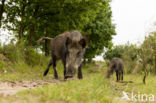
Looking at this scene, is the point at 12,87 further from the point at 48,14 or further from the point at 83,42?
the point at 48,14

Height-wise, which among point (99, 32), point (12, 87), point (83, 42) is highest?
point (99, 32)

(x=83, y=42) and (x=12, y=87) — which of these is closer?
(x=12, y=87)

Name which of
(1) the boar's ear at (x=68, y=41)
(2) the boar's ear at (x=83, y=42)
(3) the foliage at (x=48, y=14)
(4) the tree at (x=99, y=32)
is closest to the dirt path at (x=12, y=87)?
(1) the boar's ear at (x=68, y=41)

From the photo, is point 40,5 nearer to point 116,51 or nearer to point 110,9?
point 110,9

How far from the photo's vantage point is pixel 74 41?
22.8 ft

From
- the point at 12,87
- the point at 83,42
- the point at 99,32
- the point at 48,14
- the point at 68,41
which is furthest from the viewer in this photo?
the point at 99,32

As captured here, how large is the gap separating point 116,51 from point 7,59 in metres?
31.1

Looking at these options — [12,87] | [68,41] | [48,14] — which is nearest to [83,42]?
[68,41]

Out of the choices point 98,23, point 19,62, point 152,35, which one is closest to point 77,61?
point 152,35

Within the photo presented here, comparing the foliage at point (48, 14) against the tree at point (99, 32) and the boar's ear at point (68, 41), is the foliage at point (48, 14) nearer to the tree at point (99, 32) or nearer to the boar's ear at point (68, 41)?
the tree at point (99, 32)

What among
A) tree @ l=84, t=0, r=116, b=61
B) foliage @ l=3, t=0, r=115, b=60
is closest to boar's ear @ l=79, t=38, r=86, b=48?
foliage @ l=3, t=0, r=115, b=60

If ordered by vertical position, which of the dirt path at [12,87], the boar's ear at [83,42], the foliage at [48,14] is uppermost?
the foliage at [48,14]

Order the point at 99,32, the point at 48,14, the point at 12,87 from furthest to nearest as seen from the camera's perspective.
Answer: the point at 99,32
the point at 48,14
the point at 12,87

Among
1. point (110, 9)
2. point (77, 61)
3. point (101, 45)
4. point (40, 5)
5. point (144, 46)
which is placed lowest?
point (77, 61)
